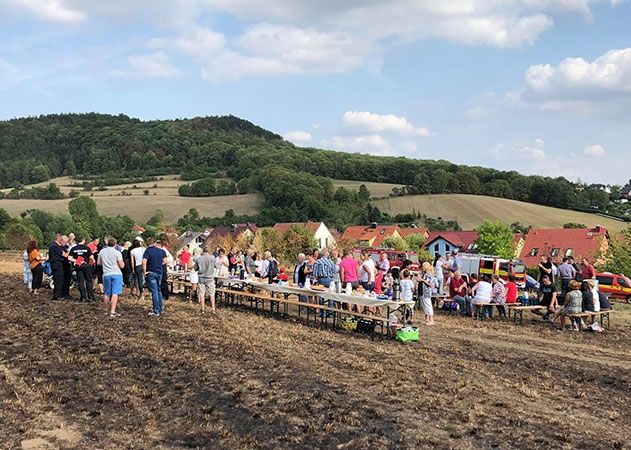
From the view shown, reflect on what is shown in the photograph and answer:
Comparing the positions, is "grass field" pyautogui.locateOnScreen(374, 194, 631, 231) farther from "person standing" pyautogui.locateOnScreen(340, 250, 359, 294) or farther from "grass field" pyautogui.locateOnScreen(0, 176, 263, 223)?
"person standing" pyautogui.locateOnScreen(340, 250, 359, 294)

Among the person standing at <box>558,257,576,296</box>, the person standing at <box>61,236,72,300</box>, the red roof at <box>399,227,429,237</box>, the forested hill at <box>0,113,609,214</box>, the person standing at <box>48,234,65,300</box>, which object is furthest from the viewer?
the forested hill at <box>0,113,609,214</box>

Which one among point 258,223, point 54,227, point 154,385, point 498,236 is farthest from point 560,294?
point 258,223

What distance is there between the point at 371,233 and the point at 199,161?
44260mm

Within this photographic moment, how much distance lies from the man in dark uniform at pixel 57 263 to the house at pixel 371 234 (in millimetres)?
66435

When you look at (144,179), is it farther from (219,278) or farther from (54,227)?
(219,278)

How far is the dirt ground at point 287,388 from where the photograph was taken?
230 inches

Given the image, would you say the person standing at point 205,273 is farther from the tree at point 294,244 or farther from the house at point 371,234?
the house at point 371,234

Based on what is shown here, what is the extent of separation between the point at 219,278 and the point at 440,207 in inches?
3280

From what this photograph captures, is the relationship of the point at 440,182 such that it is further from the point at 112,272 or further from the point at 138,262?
the point at 112,272

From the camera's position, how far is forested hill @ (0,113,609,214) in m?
100

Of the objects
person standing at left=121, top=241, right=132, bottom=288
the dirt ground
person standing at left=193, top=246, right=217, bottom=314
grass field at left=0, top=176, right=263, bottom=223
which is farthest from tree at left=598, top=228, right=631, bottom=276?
grass field at left=0, top=176, right=263, bottom=223

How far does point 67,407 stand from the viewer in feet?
20.9

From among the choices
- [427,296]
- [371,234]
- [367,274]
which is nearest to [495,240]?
[371,234]

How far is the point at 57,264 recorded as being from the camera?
14.2 meters
